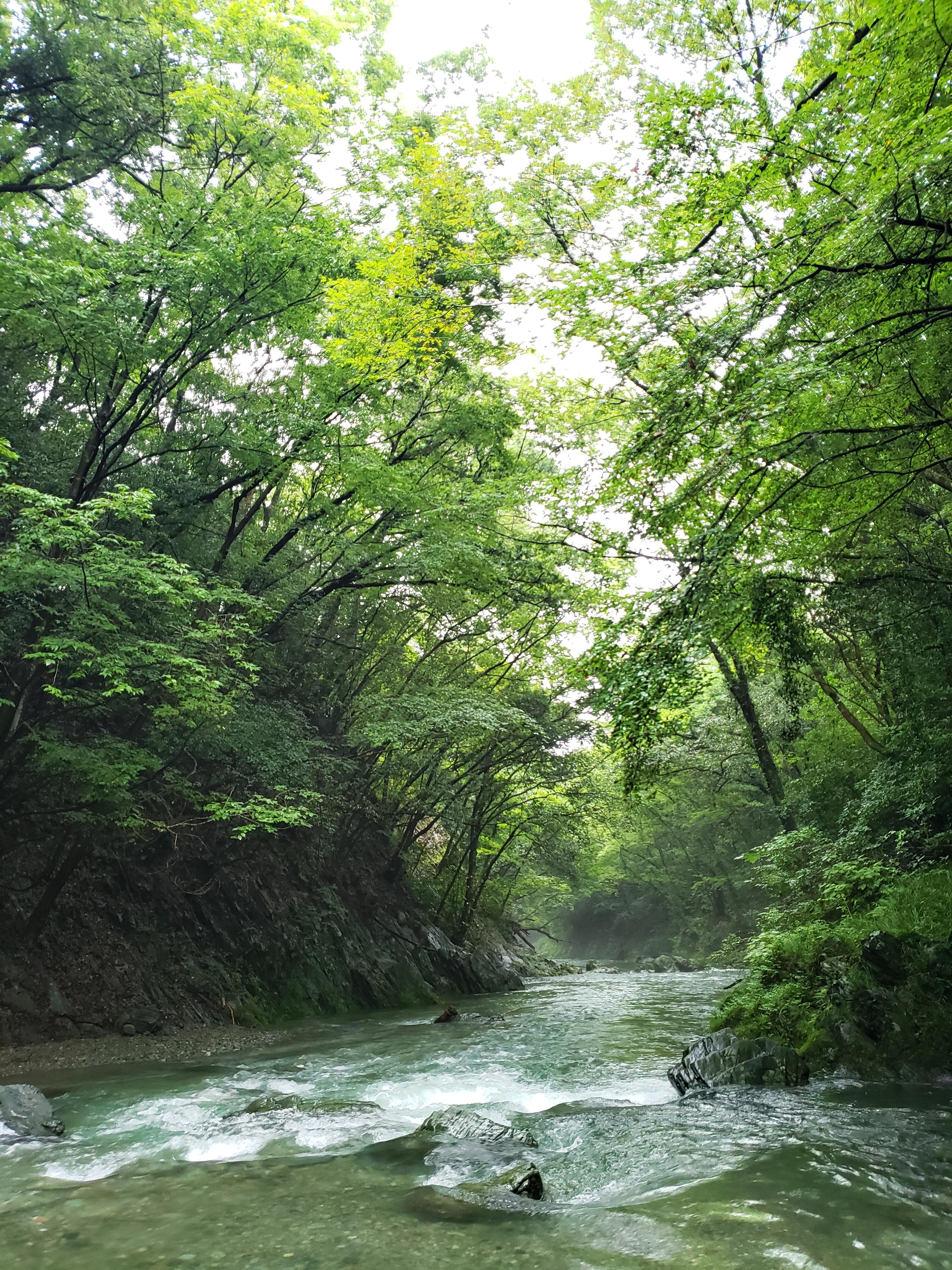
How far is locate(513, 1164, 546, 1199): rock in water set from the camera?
183 inches

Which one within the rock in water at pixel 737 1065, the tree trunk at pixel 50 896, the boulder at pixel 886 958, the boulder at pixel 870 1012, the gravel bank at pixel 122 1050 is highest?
the tree trunk at pixel 50 896

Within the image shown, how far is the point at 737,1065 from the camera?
25.2 ft

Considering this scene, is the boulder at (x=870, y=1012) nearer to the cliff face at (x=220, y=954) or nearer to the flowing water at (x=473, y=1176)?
the flowing water at (x=473, y=1176)

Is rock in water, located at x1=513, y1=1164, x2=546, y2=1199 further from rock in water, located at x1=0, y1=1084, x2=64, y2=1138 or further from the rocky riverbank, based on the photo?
the rocky riverbank

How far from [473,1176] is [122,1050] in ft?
22.7

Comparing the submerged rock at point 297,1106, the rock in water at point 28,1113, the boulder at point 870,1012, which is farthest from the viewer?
the boulder at point 870,1012

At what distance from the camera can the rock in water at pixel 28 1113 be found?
20.1 ft

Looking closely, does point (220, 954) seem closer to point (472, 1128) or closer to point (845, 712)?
point (472, 1128)

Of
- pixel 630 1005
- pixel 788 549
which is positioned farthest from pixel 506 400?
pixel 630 1005

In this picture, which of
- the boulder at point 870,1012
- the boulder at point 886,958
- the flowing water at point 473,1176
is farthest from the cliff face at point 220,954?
the boulder at point 886,958

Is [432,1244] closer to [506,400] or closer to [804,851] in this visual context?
[804,851]

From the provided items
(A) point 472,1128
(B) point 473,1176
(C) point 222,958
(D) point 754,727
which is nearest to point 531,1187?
(B) point 473,1176

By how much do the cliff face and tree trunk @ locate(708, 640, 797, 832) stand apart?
31.8 ft

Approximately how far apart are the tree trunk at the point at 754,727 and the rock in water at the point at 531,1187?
37.0ft
